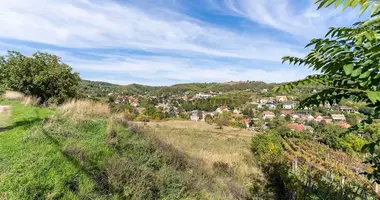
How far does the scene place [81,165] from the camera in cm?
449

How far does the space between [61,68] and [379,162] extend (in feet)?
40.2

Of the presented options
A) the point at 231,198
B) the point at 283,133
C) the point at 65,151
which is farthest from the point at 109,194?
the point at 283,133

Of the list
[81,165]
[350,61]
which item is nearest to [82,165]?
[81,165]

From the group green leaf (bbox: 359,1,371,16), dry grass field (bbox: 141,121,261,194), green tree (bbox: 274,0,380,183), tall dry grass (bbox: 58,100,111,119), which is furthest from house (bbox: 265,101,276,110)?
green leaf (bbox: 359,1,371,16)

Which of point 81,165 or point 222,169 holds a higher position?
point 81,165

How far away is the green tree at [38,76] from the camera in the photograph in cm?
1017

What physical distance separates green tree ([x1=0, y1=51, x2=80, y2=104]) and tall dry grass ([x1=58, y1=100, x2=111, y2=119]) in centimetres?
215

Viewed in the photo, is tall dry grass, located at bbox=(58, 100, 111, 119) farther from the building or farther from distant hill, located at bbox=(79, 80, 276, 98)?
the building

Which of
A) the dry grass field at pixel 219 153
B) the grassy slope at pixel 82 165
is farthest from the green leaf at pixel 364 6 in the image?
the dry grass field at pixel 219 153

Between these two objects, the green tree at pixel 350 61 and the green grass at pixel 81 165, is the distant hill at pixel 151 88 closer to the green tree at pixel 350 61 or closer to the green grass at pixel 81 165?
the green grass at pixel 81 165

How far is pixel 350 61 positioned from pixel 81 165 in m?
4.89

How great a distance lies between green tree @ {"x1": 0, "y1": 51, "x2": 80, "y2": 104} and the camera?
1017cm

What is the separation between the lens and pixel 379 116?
4.91 ft

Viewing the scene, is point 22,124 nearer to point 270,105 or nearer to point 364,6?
point 364,6
